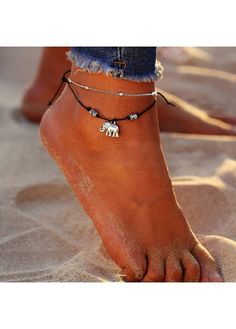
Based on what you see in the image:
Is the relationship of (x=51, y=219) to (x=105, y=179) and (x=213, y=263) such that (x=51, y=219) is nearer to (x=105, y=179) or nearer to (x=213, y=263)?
(x=105, y=179)

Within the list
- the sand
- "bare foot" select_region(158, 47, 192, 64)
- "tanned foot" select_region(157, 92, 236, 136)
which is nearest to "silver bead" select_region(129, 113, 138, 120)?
the sand

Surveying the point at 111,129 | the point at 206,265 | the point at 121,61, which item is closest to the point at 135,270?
the point at 206,265

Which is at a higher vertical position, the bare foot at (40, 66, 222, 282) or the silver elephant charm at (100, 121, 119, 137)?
the silver elephant charm at (100, 121, 119, 137)

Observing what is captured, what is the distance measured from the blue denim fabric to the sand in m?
0.42

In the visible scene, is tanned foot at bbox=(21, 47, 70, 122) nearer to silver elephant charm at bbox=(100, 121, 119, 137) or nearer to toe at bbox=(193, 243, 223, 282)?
silver elephant charm at bbox=(100, 121, 119, 137)

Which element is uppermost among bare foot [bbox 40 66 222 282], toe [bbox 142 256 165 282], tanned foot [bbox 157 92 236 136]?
bare foot [bbox 40 66 222 282]

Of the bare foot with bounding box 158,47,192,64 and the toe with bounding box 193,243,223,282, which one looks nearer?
the toe with bounding box 193,243,223,282

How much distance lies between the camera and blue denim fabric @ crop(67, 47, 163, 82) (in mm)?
1644

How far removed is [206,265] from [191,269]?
0.12 feet

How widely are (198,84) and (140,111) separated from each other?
4.32ft

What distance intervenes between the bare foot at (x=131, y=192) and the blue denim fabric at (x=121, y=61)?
0.02 meters

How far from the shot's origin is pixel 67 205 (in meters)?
2.02

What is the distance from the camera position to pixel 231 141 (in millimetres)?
2330
